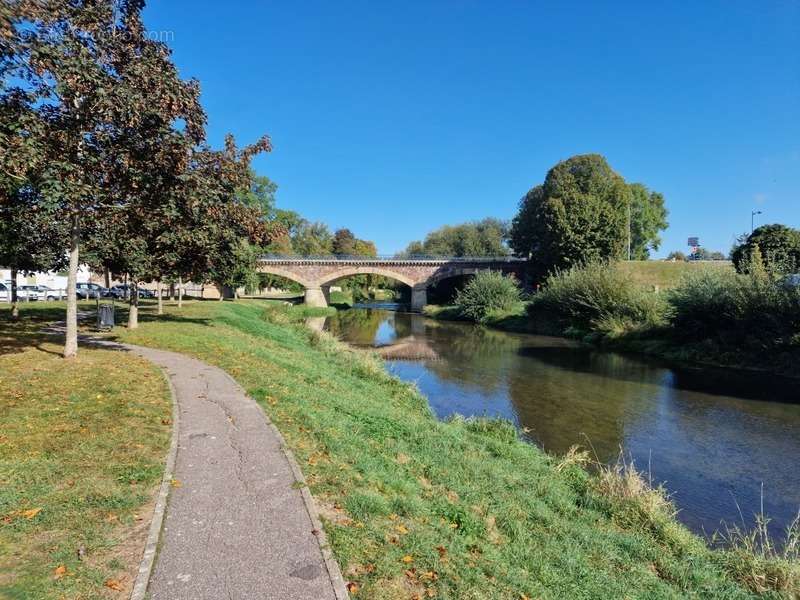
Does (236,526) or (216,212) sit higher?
(216,212)

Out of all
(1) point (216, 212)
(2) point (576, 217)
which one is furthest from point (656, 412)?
(2) point (576, 217)

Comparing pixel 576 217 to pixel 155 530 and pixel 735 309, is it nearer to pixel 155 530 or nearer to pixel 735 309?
pixel 735 309

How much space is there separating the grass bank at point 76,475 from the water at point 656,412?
8268 millimetres

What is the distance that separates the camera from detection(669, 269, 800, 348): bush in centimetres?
2245

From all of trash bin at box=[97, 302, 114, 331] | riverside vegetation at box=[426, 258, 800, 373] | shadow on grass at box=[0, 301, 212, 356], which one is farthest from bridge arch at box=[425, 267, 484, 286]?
trash bin at box=[97, 302, 114, 331]

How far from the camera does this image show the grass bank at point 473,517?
4.53m

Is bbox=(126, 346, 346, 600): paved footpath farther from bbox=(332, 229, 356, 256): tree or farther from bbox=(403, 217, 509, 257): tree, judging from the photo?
bbox=(332, 229, 356, 256): tree

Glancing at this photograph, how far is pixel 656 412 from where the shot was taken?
51.6 ft

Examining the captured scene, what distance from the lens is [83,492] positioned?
197 inches

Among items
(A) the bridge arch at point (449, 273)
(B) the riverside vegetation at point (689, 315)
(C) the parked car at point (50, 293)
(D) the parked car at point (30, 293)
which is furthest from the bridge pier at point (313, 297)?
(B) the riverside vegetation at point (689, 315)

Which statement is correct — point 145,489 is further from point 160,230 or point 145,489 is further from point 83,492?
point 160,230

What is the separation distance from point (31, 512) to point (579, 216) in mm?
50160

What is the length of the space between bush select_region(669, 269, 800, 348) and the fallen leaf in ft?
87.2

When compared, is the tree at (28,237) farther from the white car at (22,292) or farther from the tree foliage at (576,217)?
the tree foliage at (576,217)
